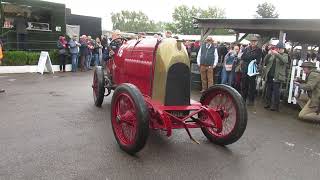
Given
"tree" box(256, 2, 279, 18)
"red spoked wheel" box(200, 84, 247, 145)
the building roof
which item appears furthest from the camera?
"tree" box(256, 2, 279, 18)

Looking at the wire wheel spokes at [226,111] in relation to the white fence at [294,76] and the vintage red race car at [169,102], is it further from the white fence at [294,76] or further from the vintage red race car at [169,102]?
the white fence at [294,76]

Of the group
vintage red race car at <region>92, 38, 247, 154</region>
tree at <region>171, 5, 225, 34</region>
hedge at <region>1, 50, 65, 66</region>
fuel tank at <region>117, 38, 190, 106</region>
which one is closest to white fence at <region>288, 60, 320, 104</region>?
vintage red race car at <region>92, 38, 247, 154</region>

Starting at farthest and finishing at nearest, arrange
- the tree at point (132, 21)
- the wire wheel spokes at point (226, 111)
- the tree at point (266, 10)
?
the tree at point (132, 21) → the tree at point (266, 10) → the wire wheel spokes at point (226, 111)

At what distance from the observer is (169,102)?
20.2 ft

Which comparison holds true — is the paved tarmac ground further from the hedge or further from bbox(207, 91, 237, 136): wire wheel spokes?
the hedge

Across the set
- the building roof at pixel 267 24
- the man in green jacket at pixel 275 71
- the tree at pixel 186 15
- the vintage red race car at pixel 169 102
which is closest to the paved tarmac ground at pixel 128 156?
the vintage red race car at pixel 169 102

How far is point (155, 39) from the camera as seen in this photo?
21.3ft

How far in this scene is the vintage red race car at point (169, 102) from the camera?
218 inches

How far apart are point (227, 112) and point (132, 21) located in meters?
96.7

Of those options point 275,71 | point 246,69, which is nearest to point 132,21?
point 246,69

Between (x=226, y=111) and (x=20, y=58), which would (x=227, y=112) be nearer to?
(x=226, y=111)

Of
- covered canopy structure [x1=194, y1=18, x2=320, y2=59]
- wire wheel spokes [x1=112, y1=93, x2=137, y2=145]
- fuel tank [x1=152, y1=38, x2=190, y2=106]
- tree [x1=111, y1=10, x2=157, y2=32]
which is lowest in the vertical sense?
wire wheel spokes [x1=112, y1=93, x2=137, y2=145]

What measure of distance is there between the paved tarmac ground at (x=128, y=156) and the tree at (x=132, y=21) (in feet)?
292

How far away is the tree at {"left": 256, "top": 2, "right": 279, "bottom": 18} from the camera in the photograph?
5719 centimetres
